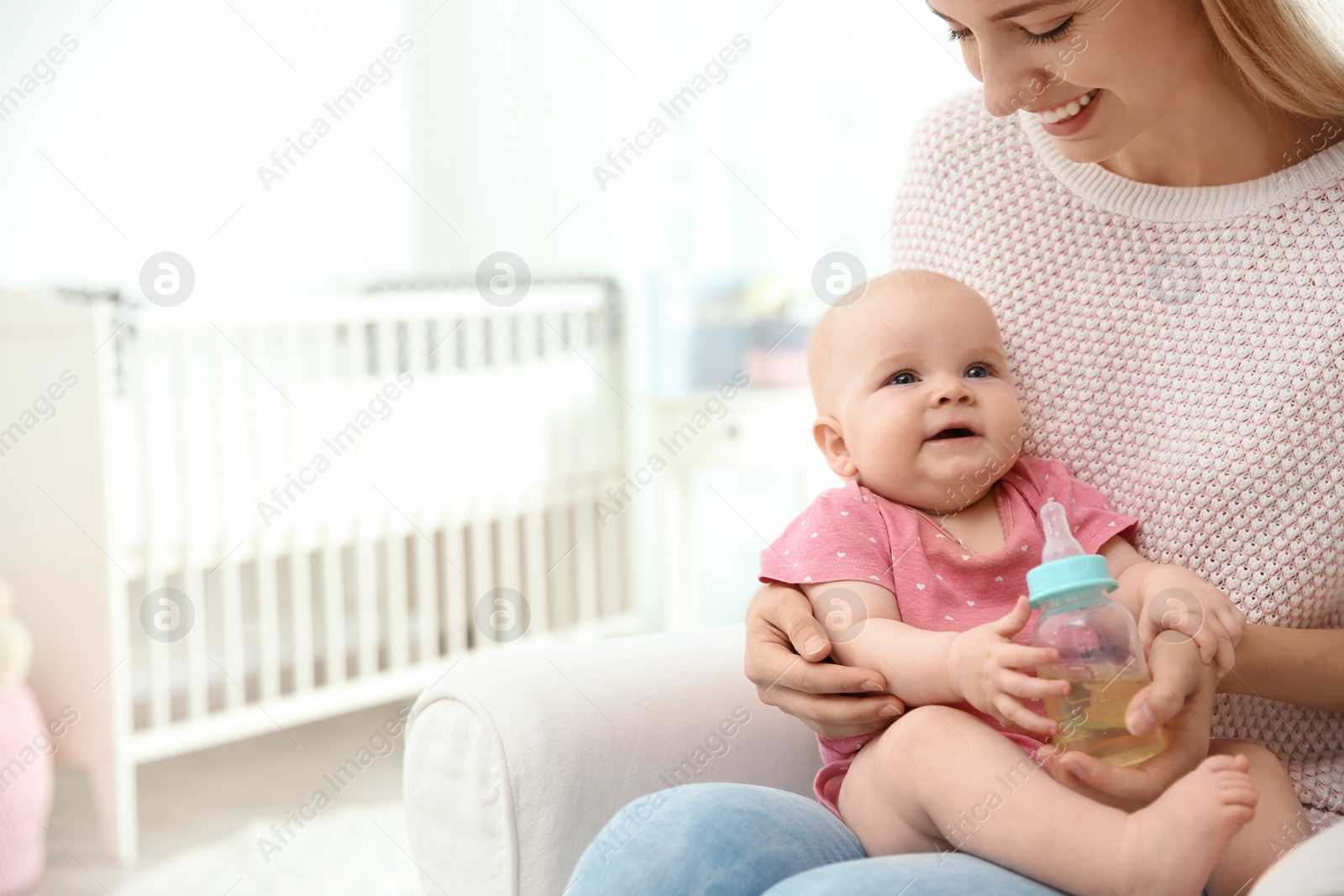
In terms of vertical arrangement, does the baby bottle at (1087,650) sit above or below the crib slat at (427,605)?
above

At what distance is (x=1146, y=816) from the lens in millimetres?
737

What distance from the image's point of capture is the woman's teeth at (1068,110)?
3.17 feet

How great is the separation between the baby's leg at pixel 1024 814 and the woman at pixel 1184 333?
0.12ft

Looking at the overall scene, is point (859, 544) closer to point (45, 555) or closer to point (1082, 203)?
point (1082, 203)

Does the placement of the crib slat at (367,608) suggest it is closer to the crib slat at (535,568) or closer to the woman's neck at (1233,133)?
the crib slat at (535,568)

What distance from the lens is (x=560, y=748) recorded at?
917 mm

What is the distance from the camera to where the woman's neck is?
1.01 m

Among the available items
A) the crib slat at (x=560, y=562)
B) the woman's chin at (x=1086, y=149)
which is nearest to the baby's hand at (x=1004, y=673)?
the woman's chin at (x=1086, y=149)

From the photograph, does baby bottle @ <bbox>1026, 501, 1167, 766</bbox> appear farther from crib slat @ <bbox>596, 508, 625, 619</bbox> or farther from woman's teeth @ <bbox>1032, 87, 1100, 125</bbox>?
crib slat @ <bbox>596, 508, 625, 619</bbox>

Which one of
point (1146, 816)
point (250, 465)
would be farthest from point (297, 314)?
point (1146, 816)

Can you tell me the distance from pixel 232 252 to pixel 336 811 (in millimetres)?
1754

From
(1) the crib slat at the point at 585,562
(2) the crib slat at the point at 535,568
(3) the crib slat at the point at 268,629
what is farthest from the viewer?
(1) the crib slat at the point at 585,562

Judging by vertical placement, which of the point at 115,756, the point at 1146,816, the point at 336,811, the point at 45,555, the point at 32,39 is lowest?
the point at 336,811

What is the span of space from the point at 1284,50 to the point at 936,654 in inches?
22.6
